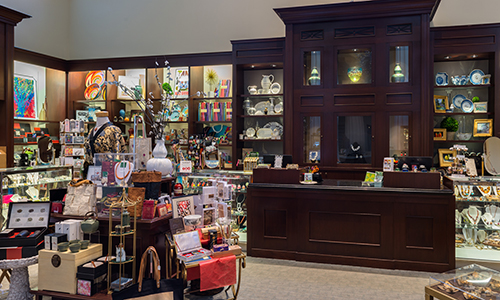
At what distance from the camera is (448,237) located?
11.6 ft

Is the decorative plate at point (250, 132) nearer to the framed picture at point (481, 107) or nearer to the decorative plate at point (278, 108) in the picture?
the decorative plate at point (278, 108)

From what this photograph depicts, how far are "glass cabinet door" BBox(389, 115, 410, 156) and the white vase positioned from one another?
11.6ft

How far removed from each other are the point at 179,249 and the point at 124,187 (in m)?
0.69

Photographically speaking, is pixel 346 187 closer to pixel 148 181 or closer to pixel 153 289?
pixel 148 181

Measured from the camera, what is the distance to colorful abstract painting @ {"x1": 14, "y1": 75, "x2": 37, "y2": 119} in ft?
19.5

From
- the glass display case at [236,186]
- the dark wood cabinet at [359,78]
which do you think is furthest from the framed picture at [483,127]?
the glass display case at [236,186]

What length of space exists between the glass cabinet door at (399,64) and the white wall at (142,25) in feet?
4.23

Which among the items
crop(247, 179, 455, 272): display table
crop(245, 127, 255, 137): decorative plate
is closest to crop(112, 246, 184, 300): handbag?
crop(247, 179, 455, 272): display table

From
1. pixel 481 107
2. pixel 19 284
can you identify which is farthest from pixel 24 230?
pixel 481 107

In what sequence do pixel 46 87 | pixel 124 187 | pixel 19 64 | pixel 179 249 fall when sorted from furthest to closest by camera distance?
1. pixel 46 87
2. pixel 19 64
3. pixel 124 187
4. pixel 179 249

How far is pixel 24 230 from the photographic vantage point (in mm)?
2816

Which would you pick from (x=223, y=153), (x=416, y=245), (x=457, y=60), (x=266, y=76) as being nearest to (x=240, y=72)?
(x=266, y=76)

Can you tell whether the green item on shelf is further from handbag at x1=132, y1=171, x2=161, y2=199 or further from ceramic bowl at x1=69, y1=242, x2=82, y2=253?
ceramic bowl at x1=69, y1=242, x2=82, y2=253

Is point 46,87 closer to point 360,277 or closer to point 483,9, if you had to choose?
point 360,277
